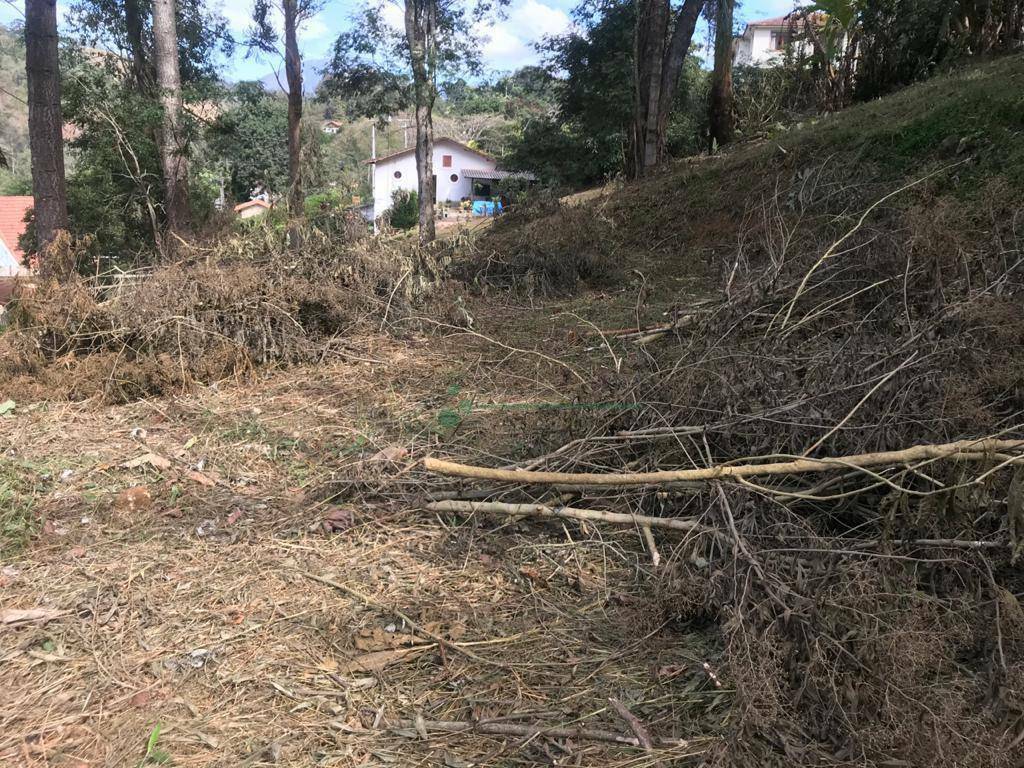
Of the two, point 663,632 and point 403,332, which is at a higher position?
point 403,332

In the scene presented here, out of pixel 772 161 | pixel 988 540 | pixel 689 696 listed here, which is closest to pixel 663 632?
pixel 689 696

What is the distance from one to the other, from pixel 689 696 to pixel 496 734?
2.04 feet

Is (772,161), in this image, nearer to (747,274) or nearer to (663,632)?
(747,274)

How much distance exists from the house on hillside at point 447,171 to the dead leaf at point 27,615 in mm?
46886

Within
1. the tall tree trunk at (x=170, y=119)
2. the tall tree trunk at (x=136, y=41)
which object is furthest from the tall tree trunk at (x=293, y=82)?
the tall tree trunk at (x=170, y=119)

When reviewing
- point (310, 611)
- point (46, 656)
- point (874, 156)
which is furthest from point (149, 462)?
point (874, 156)

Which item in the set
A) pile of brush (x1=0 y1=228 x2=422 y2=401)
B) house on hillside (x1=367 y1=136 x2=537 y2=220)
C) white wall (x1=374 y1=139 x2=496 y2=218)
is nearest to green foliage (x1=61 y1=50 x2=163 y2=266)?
pile of brush (x1=0 y1=228 x2=422 y2=401)

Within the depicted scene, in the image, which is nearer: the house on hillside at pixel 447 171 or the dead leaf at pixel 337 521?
the dead leaf at pixel 337 521

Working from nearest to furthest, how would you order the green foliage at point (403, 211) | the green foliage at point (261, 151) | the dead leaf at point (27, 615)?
the dead leaf at point (27, 615), the green foliage at point (403, 211), the green foliage at point (261, 151)

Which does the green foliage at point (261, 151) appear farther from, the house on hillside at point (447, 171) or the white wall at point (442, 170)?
the white wall at point (442, 170)

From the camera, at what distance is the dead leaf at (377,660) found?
2355 millimetres

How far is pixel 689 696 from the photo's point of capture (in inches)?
86.1

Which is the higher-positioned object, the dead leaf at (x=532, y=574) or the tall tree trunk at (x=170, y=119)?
the tall tree trunk at (x=170, y=119)

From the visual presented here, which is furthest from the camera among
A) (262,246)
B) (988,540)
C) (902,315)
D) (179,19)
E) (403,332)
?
(179,19)
